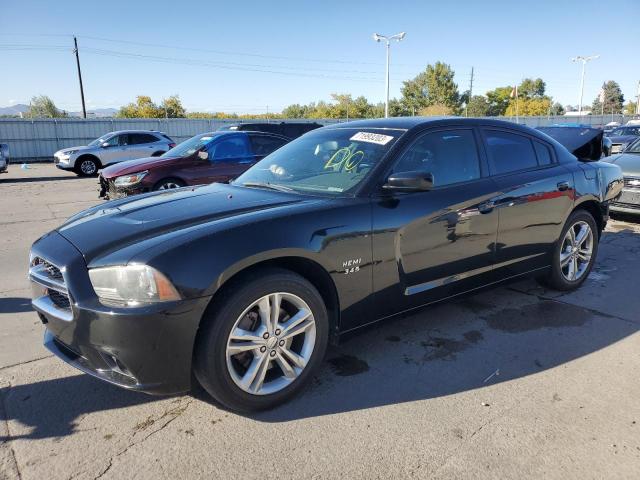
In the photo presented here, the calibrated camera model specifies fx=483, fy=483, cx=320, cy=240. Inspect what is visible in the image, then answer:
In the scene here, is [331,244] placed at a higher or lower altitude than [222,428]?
higher

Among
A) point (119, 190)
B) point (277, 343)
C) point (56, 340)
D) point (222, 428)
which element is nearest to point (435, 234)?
point (277, 343)

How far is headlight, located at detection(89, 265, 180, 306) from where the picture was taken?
234cm

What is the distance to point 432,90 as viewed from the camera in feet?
244

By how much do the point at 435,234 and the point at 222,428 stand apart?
6.12 ft

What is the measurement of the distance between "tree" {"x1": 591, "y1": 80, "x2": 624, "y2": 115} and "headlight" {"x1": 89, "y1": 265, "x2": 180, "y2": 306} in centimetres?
12167

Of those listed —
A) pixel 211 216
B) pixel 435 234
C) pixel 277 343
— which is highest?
pixel 211 216

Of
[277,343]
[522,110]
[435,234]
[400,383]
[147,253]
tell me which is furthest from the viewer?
[522,110]

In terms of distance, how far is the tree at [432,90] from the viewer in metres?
73.8

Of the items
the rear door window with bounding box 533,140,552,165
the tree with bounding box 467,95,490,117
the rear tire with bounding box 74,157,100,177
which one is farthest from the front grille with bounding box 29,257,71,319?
the tree with bounding box 467,95,490,117

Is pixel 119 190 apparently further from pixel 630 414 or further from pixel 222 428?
pixel 630 414

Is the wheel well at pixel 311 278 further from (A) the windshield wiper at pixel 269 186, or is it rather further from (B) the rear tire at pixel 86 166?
(B) the rear tire at pixel 86 166

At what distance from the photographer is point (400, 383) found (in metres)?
3.07

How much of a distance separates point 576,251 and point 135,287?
4189mm

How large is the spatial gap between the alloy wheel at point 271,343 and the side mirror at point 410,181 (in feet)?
3.19
